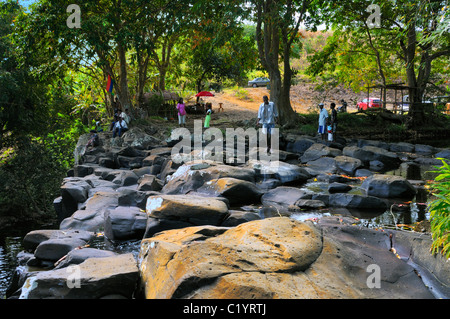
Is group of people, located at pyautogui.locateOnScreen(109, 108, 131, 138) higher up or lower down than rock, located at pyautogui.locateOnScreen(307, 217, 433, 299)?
higher up

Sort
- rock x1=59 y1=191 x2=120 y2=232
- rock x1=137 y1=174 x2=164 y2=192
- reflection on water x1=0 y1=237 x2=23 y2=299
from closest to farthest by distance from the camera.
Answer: reflection on water x1=0 y1=237 x2=23 y2=299, rock x1=59 y1=191 x2=120 y2=232, rock x1=137 y1=174 x2=164 y2=192

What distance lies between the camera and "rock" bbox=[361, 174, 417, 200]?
28.4 ft

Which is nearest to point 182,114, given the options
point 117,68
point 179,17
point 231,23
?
point 179,17

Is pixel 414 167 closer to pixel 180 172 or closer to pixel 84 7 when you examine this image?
pixel 180 172

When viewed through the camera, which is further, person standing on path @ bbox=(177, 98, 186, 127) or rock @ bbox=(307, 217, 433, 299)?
person standing on path @ bbox=(177, 98, 186, 127)

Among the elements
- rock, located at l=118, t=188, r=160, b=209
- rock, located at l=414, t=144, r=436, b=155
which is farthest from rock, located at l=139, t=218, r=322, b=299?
rock, located at l=414, t=144, r=436, b=155

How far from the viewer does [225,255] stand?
13.3 feet

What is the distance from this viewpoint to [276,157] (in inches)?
503

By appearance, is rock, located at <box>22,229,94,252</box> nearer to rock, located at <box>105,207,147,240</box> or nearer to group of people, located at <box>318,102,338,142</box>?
rock, located at <box>105,207,147,240</box>

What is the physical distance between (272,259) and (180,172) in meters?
5.91

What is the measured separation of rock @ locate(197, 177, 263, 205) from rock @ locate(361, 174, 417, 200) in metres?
2.44

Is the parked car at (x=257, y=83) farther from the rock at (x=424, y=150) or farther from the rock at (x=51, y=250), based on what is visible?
the rock at (x=51, y=250)

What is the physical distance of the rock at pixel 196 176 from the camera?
353 inches

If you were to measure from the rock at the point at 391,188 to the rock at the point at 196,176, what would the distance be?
2.64m
